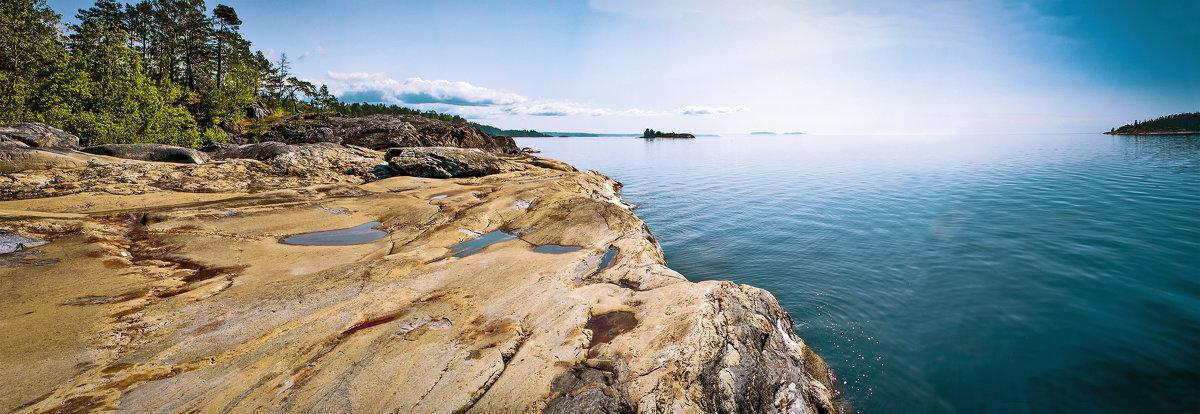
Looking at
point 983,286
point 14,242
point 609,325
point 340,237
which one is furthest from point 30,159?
point 983,286

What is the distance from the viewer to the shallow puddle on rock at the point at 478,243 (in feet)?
25.3

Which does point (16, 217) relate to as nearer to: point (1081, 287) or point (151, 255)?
point (151, 255)

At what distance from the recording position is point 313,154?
16.1 metres

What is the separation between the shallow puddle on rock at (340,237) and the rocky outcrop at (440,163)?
25.5 feet

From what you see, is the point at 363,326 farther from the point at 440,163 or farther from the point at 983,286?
the point at 440,163

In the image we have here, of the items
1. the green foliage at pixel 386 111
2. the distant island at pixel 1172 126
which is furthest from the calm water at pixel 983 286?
the distant island at pixel 1172 126

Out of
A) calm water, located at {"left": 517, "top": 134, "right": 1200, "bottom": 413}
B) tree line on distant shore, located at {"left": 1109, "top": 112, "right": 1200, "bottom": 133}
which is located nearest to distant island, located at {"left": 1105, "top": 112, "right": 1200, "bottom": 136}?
tree line on distant shore, located at {"left": 1109, "top": 112, "right": 1200, "bottom": 133}

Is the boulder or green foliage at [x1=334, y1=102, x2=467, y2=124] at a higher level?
green foliage at [x1=334, y1=102, x2=467, y2=124]

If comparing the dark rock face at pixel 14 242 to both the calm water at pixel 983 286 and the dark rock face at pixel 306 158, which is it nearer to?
the dark rock face at pixel 306 158

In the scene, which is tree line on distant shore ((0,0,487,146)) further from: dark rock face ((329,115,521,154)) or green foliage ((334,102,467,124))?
green foliage ((334,102,467,124))

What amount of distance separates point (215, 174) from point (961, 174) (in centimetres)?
4475

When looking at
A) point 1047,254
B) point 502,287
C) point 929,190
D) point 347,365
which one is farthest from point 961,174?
point 347,365

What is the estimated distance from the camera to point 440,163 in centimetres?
1775

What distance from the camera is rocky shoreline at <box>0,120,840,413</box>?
3.57 meters
